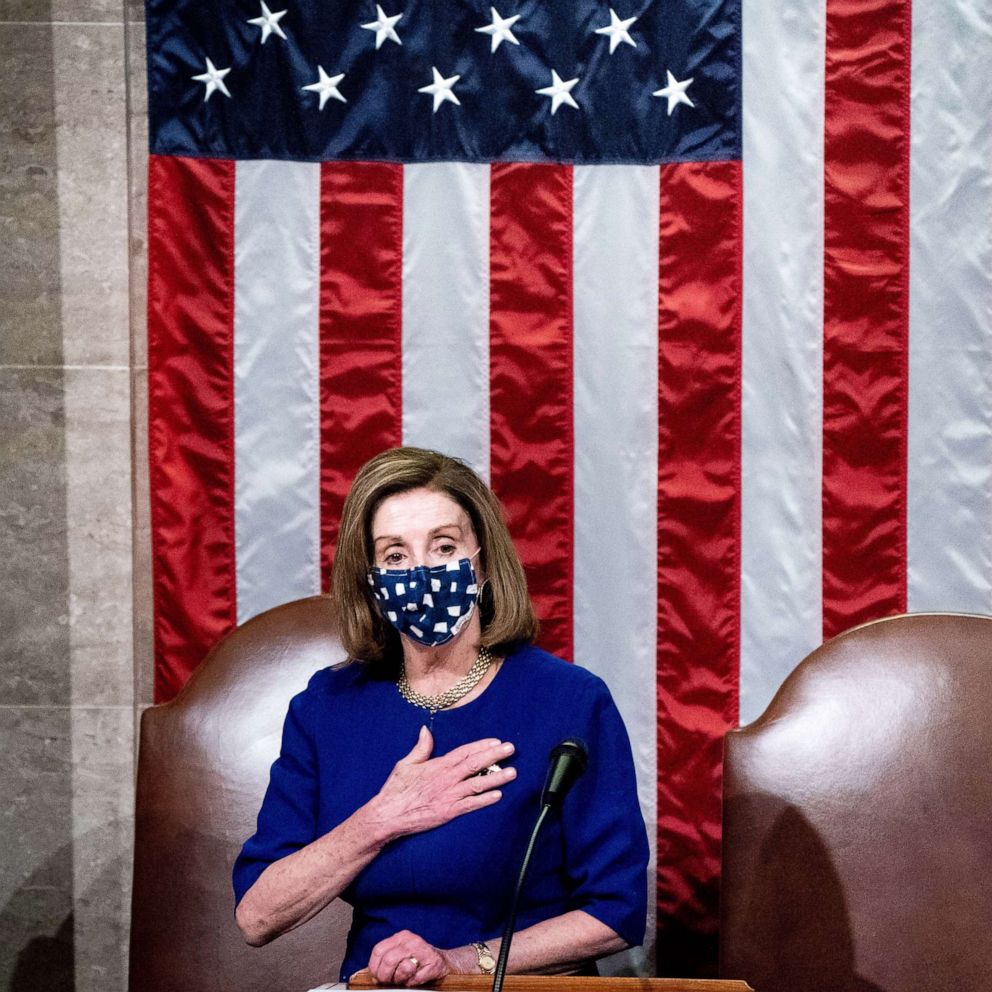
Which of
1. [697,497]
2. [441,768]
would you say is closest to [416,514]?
[441,768]

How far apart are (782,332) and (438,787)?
4.51ft

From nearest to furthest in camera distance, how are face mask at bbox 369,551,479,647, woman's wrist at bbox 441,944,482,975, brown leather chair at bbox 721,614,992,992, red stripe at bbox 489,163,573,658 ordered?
woman's wrist at bbox 441,944,482,975, face mask at bbox 369,551,479,647, brown leather chair at bbox 721,614,992,992, red stripe at bbox 489,163,573,658

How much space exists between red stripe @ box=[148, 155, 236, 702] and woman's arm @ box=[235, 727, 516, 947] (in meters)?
1.04

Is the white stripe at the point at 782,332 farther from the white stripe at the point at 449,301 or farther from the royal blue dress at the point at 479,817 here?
the royal blue dress at the point at 479,817

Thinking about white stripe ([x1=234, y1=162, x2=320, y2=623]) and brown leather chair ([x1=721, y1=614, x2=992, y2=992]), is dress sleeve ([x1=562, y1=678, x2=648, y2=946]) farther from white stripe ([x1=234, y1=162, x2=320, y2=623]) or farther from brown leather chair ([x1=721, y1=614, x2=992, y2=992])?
white stripe ([x1=234, y1=162, x2=320, y2=623])

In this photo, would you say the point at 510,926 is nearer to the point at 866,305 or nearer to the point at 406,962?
the point at 406,962

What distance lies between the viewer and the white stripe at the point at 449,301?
2.80 m

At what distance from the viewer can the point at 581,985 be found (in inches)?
60.7

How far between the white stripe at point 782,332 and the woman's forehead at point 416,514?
928 millimetres

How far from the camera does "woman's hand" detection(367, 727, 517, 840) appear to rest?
1879 mm

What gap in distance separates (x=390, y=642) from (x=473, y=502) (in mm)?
298

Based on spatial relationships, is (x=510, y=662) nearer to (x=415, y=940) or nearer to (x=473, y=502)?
(x=473, y=502)

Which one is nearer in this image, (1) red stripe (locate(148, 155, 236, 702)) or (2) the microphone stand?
(2) the microphone stand

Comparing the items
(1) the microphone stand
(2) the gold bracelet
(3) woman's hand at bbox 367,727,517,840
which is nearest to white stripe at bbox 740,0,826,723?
(3) woman's hand at bbox 367,727,517,840
